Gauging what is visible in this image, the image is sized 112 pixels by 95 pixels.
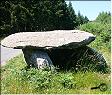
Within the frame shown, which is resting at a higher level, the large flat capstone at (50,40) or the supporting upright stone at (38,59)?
the large flat capstone at (50,40)

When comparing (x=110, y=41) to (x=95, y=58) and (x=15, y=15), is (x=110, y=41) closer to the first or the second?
(x=95, y=58)

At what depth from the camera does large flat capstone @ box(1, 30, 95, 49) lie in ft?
Answer: 32.3

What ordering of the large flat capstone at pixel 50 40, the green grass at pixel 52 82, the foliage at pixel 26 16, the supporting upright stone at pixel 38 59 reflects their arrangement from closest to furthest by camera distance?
the green grass at pixel 52 82
the large flat capstone at pixel 50 40
the supporting upright stone at pixel 38 59
the foliage at pixel 26 16

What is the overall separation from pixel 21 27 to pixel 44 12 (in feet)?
19.8

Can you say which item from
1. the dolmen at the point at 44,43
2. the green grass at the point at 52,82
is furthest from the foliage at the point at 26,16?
the green grass at the point at 52,82

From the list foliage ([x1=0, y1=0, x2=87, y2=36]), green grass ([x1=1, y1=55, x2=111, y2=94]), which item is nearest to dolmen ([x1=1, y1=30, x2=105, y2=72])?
green grass ([x1=1, y1=55, x2=111, y2=94])

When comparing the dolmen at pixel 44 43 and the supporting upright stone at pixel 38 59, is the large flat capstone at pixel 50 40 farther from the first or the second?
the supporting upright stone at pixel 38 59

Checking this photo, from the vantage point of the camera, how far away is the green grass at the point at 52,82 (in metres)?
8.35

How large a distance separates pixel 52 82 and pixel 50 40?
176 centimetres

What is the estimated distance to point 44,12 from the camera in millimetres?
42656

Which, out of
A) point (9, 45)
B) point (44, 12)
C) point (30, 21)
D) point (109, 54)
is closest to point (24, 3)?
point (30, 21)

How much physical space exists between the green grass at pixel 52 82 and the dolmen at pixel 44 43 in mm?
758

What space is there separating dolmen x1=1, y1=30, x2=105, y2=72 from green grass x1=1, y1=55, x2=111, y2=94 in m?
0.76

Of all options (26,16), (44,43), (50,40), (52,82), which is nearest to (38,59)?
(44,43)
